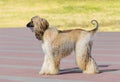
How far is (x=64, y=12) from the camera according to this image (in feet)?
122

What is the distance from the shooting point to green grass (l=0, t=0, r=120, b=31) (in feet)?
101

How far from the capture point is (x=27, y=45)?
19609 millimetres

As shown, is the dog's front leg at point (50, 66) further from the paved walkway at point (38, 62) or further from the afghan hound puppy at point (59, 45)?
the paved walkway at point (38, 62)

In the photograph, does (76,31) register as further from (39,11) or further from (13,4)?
(13,4)

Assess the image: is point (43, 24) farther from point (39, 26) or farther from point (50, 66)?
point (50, 66)

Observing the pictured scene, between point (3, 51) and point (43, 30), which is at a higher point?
point (43, 30)

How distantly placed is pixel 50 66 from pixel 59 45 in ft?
1.71

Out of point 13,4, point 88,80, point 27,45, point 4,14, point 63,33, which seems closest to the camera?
point 88,80

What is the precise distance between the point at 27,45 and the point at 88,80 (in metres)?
9.16

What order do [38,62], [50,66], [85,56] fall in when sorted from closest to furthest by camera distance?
1. [50,66]
2. [85,56]
3. [38,62]

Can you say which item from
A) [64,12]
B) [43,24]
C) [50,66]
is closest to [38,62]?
[50,66]

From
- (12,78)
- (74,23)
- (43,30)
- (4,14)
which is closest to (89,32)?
(43,30)

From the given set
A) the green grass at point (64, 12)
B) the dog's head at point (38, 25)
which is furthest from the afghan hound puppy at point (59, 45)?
the green grass at point (64, 12)

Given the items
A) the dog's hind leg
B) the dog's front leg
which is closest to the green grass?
the dog's hind leg
